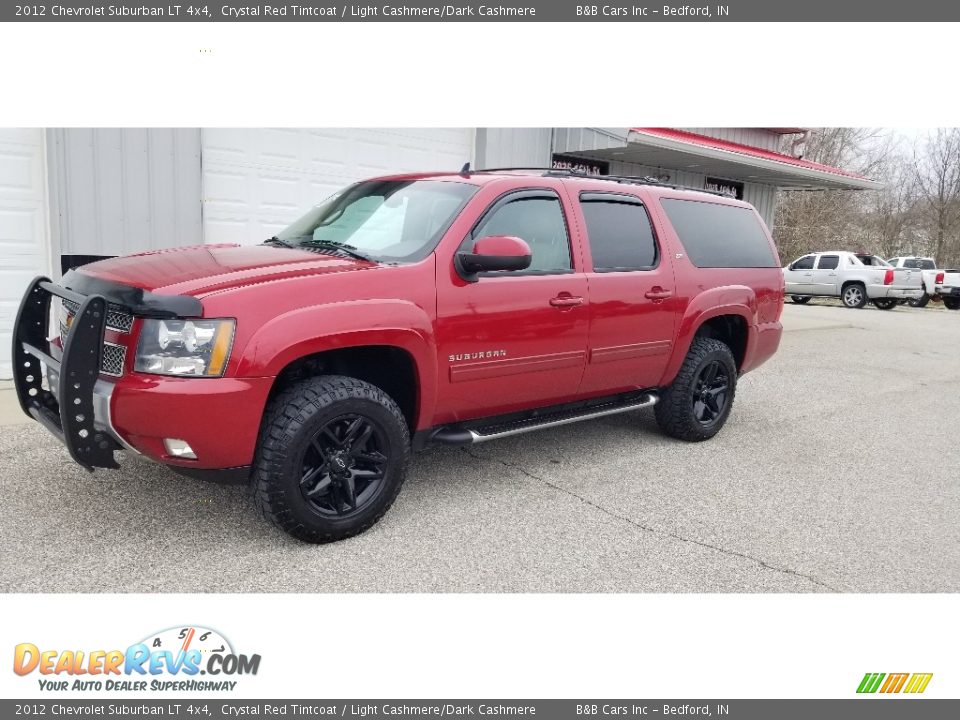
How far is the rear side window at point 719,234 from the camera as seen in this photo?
17.5 ft

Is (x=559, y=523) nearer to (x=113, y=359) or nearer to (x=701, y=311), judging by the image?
(x=701, y=311)

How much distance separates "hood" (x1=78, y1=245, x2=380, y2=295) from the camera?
10.7 ft

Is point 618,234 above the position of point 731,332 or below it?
above

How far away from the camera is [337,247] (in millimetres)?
4055

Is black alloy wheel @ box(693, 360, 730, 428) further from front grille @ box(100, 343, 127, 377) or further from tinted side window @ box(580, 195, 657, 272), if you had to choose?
front grille @ box(100, 343, 127, 377)

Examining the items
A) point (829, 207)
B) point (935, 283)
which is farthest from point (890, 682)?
point (829, 207)

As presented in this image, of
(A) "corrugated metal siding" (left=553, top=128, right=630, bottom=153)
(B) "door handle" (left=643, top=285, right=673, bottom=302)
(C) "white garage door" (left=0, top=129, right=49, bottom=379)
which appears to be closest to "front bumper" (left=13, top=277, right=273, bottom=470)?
(B) "door handle" (left=643, top=285, right=673, bottom=302)

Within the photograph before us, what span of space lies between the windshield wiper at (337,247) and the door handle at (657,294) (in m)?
2.01

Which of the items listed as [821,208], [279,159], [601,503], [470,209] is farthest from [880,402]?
[821,208]

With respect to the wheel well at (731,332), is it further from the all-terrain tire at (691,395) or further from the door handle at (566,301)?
the door handle at (566,301)

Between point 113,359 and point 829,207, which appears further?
point 829,207

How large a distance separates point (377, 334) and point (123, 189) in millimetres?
4796

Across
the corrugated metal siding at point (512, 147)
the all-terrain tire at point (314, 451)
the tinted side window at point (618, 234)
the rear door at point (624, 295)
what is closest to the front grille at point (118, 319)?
the all-terrain tire at point (314, 451)

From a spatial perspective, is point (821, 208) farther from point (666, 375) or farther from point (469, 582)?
point (469, 582)
